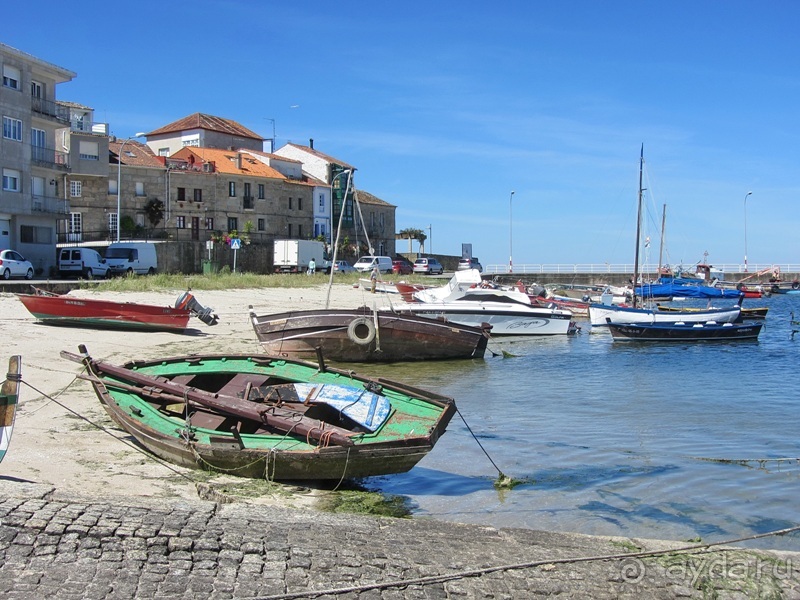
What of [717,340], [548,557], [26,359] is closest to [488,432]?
[548,557]

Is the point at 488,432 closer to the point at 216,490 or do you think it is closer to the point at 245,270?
the point at 216,490

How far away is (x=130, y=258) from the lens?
44375mm

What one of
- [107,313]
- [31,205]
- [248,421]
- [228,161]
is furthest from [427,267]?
[248,421]

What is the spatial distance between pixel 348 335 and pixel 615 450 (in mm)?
10691

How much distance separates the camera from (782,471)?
11648mm

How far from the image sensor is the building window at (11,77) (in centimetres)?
4275

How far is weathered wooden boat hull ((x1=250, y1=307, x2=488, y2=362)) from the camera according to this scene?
22562mm

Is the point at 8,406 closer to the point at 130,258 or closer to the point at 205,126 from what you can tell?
the point at 130,258

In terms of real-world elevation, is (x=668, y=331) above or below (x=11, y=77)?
below

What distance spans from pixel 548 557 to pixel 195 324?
21115 millimetres

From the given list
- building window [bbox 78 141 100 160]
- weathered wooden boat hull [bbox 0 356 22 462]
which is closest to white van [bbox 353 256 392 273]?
building window [bbox 78 141 100 160]

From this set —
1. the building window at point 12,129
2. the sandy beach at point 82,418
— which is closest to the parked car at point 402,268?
the building window at point 12,129

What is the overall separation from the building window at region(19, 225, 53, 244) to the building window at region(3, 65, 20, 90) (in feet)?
24.2

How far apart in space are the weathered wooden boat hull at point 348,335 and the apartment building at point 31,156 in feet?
83.3
